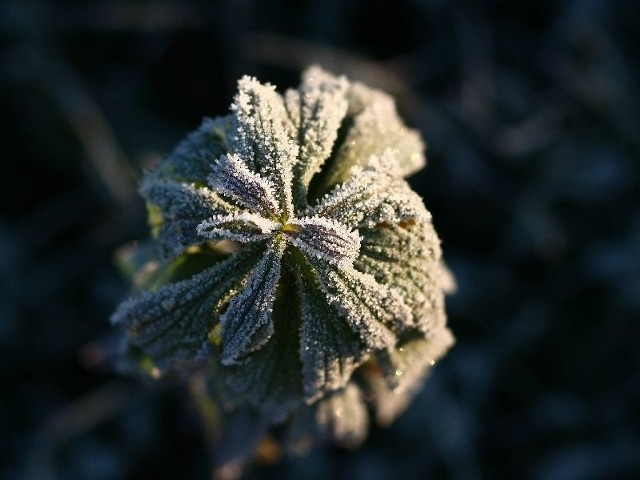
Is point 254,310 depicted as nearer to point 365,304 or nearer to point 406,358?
point 365,304

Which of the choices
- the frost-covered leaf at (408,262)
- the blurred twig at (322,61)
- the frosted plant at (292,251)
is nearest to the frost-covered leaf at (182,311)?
the frosted plant at (292,251)

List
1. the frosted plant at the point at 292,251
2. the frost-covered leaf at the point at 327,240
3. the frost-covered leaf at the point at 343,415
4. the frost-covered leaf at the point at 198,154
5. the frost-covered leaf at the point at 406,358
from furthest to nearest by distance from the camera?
the frost-covered leaf at the point at 343,415
the frost-covered leaf at the point at 406,358
the frost-covered leaf at the point at 198,154
the frosted plant at the point at 292,251
the frost-covered leaf at the point at 327,240

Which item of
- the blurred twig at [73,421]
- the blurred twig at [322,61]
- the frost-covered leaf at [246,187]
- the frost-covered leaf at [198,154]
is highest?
the blurred twig at [322,61]

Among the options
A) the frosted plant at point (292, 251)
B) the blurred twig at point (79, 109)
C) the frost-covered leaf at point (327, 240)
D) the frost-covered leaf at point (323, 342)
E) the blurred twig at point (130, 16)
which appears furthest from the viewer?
the blurred twig at point (130, 16)

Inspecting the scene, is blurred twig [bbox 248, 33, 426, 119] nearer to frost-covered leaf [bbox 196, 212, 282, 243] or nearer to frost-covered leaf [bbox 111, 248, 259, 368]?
frost-covered leaf [bbox 111, 248, 259, 368]

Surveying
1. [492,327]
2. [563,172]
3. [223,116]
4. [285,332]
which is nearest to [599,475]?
[492,327]

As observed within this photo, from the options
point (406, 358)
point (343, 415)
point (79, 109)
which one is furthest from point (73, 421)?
point (406, 358)

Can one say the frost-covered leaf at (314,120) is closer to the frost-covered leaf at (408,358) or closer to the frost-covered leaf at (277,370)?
the frost-covered leaf at (277,370)

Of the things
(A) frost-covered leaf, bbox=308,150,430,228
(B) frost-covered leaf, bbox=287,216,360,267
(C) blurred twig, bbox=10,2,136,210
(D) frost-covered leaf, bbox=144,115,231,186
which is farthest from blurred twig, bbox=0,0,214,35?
(B) frost-covered leaf, bbox=287,216,360,267

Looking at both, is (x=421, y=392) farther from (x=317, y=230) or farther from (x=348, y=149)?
(x=317, y=230)

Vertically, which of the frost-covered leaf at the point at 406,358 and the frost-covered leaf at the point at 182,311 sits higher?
the frost-covered leaf at the point at 182,311
